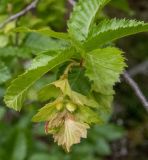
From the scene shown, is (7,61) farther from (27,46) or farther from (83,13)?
(83,13)

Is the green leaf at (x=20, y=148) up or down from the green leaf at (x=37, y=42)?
down

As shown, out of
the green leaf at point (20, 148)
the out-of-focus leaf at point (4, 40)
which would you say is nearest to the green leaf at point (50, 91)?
the out-of-focus leaf at point (4, 40)

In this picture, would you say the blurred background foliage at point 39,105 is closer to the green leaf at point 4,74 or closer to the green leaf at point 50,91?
the green leaf at point 4,74

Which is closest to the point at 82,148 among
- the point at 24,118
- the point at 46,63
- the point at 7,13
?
the point at 24,118

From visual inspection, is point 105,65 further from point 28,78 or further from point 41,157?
point 41,157

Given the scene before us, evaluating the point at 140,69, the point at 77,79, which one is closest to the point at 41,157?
the point at 77,79

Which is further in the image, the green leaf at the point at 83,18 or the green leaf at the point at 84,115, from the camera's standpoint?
the green leaf at the point at 83,18

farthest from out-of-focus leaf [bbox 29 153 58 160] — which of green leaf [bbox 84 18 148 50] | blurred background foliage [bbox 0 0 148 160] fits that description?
green leaf [bbox 84 18 148 50]
